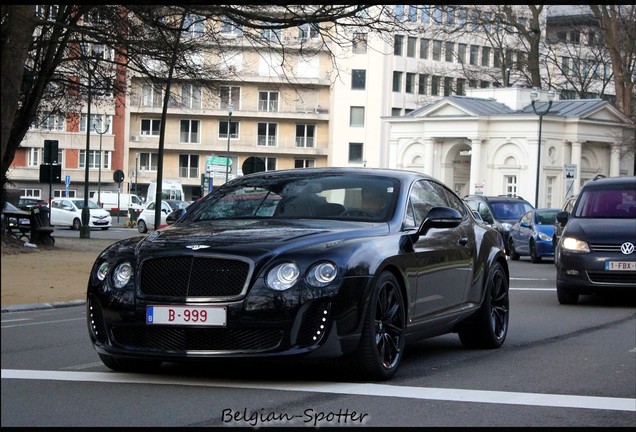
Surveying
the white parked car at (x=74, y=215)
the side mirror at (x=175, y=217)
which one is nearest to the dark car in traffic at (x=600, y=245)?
the side mirror at (x=175, y=217)

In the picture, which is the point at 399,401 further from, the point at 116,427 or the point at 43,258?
the point at 43,258

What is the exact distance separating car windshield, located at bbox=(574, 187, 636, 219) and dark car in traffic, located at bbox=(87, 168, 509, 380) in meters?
8.48

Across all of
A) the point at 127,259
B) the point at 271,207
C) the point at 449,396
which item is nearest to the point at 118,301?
the point at 127,259

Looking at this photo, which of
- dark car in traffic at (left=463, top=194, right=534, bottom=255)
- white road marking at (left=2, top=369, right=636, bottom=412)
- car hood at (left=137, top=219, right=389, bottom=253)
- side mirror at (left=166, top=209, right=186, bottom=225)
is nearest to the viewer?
white road marking at (left=2, top=369, right=636, bottom=412)

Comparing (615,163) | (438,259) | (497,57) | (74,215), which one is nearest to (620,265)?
(438,259)

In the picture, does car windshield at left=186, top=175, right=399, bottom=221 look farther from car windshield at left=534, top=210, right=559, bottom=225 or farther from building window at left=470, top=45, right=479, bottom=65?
building window at left=470, top=45, right=479, bottom=65

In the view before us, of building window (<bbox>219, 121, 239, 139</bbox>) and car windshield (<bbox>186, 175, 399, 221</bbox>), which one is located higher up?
building window (<bbox>219, 121, 239, 139</bbox>)

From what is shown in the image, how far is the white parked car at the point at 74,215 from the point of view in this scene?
62.3 m

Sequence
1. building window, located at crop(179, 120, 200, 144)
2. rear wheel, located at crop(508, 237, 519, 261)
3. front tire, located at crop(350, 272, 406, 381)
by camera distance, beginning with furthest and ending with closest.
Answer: building window, located at crop(179, 120, 200, 144), rear wheel, located at crop(508, 237, 519, 261), front tire, located at crop(350, 272, 406, 381)

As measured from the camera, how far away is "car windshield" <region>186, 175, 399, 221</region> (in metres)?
9.27

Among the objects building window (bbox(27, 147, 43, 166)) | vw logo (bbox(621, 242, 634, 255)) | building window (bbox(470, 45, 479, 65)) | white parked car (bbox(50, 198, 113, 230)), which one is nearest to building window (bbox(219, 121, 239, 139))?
building window (bbox(27, 147, 43, 166))

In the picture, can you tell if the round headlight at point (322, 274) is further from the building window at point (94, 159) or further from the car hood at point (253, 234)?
the building window at point (94, 159)

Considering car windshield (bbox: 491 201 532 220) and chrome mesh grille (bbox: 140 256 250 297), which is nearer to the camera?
chrome mesh grille (bbox: 140 256 250 297)

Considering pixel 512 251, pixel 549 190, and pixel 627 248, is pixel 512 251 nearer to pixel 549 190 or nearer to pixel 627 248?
pixel 627 248
